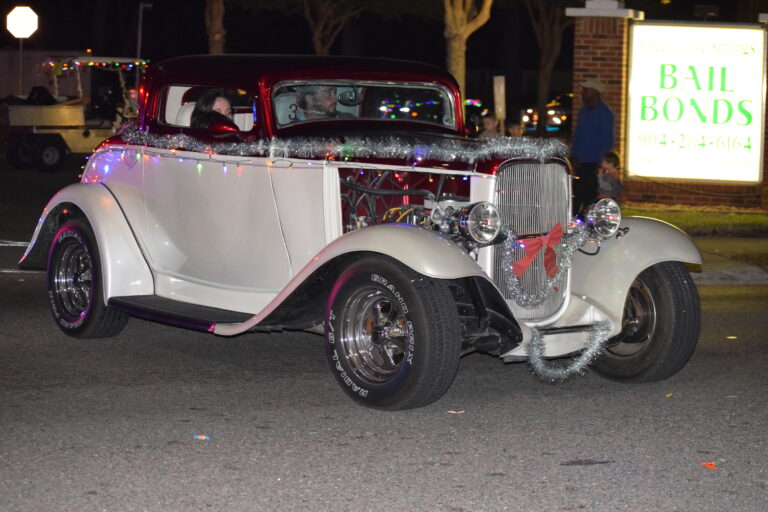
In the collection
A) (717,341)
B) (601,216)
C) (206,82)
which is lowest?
(717,341)

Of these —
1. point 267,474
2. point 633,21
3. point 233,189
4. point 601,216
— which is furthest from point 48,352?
point 633,21

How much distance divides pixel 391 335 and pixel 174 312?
1.68 metres

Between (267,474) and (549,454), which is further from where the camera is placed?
(549,454)

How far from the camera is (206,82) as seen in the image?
313 inches

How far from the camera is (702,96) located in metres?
15.9

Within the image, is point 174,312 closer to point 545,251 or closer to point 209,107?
point 209,107

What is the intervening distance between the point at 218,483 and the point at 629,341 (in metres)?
2.96

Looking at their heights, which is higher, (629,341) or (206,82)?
(206,82)

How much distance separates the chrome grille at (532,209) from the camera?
22.1 ft

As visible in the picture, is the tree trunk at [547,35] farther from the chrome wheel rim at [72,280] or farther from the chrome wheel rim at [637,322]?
the chrome wheel rim at [637,322]

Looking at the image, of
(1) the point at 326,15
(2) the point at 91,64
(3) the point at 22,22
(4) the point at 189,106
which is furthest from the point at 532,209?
(1) the point at 326,15

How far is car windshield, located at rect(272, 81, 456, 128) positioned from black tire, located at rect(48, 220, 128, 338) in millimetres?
1630

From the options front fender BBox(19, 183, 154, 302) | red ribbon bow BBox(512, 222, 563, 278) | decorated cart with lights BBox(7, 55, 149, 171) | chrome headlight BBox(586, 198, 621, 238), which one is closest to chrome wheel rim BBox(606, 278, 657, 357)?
chrome headlight BBox(586, 198, 621, 238)

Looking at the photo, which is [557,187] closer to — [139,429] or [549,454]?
[549,454]
